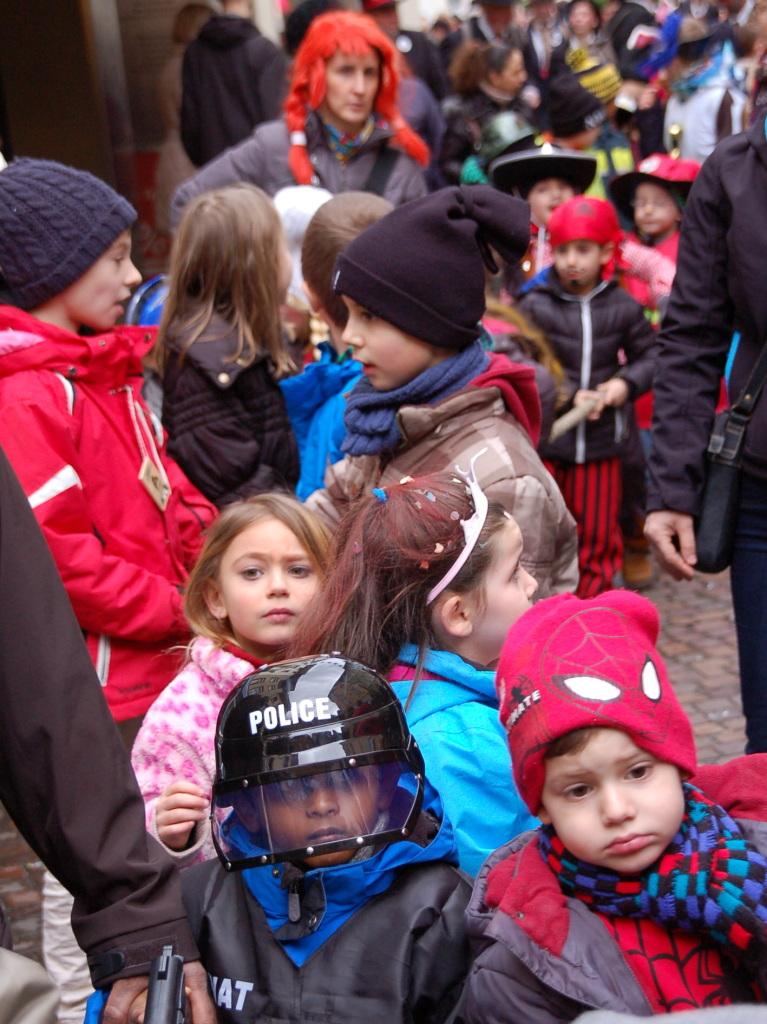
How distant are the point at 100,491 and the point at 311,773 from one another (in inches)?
64.6

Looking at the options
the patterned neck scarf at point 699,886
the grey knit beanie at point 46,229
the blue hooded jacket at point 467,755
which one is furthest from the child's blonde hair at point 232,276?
the patterned neck scarf at point 699,886

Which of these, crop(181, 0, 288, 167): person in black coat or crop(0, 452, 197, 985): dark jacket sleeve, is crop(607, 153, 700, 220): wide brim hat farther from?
crop(0, 452, 197, 985): dark jacket sleeve

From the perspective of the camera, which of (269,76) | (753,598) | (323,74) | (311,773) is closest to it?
(311,773)

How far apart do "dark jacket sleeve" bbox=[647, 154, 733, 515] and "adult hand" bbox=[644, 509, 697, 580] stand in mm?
32

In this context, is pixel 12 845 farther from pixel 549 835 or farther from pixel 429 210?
pixel 549 835

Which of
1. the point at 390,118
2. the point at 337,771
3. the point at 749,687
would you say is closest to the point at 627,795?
the point at 337,771

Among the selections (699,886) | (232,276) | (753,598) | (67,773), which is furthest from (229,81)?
(699,886)

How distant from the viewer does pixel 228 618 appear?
279cm

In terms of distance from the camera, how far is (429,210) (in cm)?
296

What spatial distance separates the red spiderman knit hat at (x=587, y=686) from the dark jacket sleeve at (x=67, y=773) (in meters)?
0.62

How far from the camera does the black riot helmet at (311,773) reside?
177 cm

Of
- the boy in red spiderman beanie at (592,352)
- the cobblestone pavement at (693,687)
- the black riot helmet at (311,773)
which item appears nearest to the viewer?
the black riot helmet at (311,773)

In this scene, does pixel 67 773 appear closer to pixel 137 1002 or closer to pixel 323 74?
pixel 137 1002

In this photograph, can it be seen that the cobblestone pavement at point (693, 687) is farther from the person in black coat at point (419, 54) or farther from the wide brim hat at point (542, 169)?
the person in black coat at point (419, 54)
